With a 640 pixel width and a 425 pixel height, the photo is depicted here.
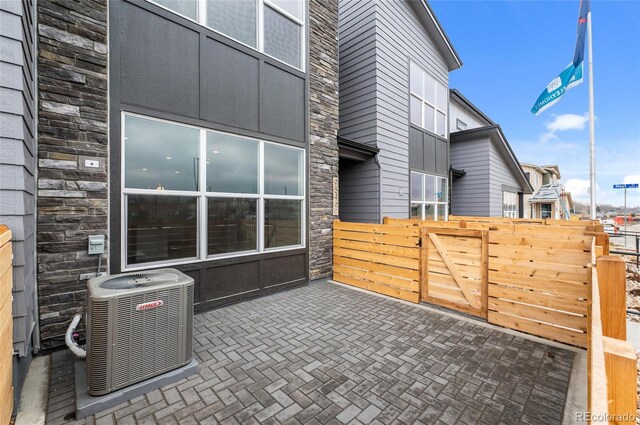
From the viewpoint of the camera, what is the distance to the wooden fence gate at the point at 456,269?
404 centimetres

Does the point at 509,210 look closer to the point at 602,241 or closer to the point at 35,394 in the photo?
the point at 602,241

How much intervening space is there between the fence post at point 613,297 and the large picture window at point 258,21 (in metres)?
5.44

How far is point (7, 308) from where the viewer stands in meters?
1.98

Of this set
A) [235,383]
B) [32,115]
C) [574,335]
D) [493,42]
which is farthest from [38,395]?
[493,42]

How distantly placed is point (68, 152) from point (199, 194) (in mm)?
1509

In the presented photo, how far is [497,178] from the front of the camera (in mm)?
11922

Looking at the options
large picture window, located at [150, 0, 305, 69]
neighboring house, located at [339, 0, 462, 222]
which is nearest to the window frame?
neighboring house, located at [339, 0, 462, 222]

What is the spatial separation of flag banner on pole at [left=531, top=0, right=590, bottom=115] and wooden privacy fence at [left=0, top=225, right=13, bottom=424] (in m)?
12.7

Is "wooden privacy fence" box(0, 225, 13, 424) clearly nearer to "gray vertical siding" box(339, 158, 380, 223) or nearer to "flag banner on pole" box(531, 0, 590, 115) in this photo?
"gray vertical siding" box(339, 158, 380, 223)

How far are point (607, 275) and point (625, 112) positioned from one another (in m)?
38.2

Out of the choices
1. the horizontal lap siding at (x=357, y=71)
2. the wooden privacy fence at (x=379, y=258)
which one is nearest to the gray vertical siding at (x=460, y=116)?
the horizontal lap siding at (x=357, y=71)

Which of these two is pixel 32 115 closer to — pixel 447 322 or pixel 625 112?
pixel 447 322

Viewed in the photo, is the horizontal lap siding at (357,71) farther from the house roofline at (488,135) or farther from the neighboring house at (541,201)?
the neighboring house at (541,201)

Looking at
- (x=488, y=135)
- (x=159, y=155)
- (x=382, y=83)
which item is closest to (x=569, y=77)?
(x=488, y=135)
